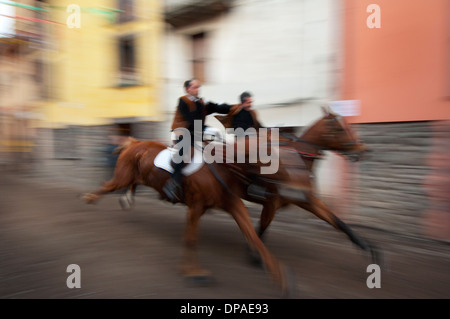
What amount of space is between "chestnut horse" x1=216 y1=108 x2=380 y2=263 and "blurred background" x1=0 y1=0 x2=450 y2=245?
192cm

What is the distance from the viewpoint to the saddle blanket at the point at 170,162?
15.7ft

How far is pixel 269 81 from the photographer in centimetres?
892

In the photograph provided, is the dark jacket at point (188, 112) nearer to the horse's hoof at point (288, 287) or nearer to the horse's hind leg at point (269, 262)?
the horse's hind leg at point (269, 262)

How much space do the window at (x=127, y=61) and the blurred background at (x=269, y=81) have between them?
0.05 metres

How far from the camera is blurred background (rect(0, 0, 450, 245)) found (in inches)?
248

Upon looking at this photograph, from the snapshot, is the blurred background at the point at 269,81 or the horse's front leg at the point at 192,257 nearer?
the horse's front leg at the point at 192,257

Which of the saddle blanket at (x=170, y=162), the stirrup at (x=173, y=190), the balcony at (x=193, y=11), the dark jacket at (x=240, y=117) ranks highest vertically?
the balcony at (x=193, y=11)

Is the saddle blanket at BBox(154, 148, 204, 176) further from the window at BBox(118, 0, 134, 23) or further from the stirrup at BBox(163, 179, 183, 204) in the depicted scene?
the window at BBox(118, 0, 134, 23)

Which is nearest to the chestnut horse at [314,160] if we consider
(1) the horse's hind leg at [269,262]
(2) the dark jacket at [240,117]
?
(1) the horse's hind leg at [269,262]

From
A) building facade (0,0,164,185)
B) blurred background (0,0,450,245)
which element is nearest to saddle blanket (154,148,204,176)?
blurred background (0,0,450,245)

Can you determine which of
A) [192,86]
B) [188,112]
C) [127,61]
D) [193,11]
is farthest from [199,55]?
[188,112]

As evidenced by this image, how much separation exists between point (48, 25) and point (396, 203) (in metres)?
15.3

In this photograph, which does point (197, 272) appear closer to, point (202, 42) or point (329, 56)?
point (329, 56)

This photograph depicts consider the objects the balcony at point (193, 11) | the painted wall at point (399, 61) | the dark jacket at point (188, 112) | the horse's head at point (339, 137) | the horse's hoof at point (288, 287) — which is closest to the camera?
the horse's hoof at point (288, 287)
